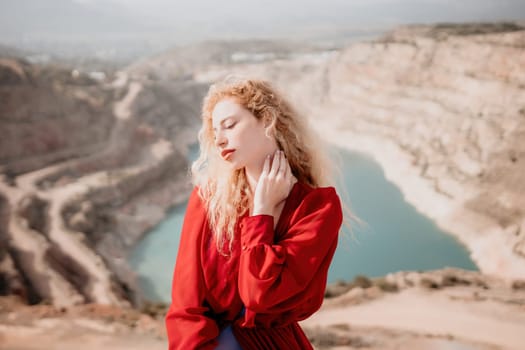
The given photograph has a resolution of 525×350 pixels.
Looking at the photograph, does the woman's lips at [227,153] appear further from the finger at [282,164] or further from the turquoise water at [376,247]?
the turquoise water at [376,247]

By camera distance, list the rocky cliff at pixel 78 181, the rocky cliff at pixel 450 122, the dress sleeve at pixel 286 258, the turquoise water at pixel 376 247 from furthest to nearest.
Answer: the rocky cliff at pixel 450 122, the turquoise water at pixel 376 247, the rocky cliff at pixel 78 181, the dress sleeve at pixel 286 258

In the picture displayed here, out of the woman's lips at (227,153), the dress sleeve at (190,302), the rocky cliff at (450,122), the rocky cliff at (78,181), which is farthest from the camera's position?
the rocky cliff at (450,122)

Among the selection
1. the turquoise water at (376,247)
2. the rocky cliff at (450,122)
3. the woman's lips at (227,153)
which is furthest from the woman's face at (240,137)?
the turquoise water at (376,247)

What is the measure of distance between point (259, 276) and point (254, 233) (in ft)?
0.49

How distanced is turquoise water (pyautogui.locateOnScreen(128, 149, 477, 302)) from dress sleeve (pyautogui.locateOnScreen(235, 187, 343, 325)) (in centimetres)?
987

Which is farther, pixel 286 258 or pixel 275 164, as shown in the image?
pixel 275 164

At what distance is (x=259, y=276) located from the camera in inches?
61.9

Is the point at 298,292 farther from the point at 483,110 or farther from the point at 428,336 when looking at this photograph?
the point at 483,110

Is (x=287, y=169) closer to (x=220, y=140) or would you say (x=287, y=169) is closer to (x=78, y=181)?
(x=220, y=140)

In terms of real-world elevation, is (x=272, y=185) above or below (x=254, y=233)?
above

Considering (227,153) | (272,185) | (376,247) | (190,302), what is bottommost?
(376,247)

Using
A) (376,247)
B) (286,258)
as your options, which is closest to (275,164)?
(286,258)

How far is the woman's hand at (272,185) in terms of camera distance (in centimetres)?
165

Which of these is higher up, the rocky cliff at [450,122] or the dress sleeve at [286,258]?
the rocky cliff at [450,122]
